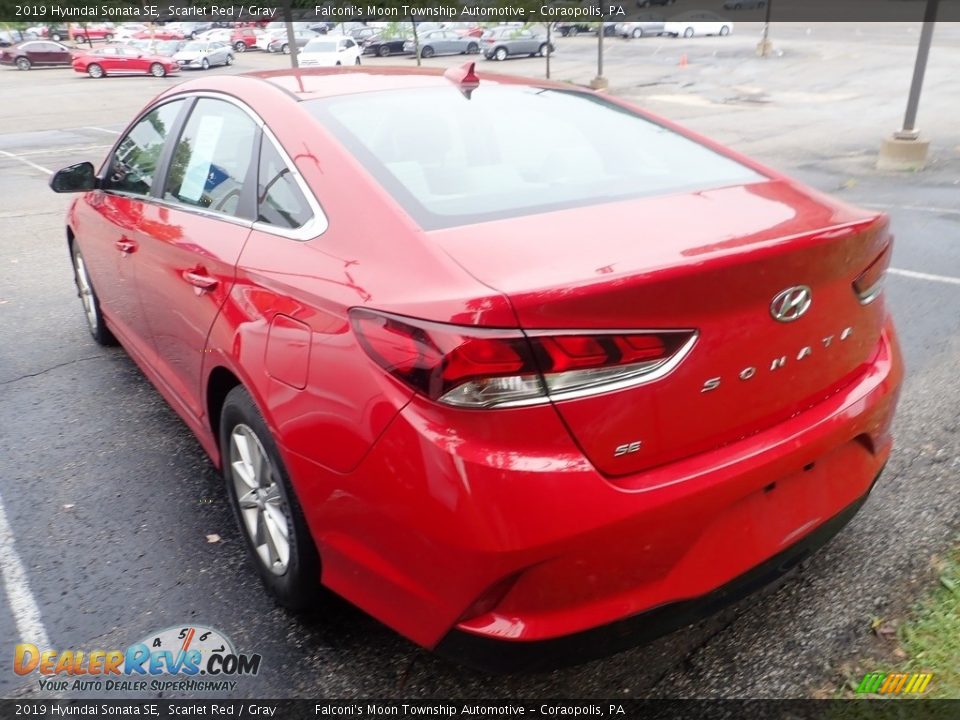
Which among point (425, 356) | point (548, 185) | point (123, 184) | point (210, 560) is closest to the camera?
point (425, 356)

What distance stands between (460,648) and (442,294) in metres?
0.82

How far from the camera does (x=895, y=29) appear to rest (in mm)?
45625

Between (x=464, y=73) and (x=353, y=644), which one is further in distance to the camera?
(x=464, y=73)

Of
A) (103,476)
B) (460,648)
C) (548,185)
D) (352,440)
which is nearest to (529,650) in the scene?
(460,648)

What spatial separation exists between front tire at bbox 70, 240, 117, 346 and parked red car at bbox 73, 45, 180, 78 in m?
36.8

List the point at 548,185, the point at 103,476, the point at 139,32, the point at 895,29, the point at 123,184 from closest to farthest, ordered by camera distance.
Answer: the point at 548,185 < the point at 103,476 < the point at 123,184 < the point at 895,29 < the point at 139,32

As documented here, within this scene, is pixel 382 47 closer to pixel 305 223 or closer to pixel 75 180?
pixel 75 180

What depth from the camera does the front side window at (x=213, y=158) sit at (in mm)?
2861

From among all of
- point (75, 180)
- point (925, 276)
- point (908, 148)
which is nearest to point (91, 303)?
point (75, 180)

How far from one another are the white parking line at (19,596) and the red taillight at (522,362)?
68.0 inches

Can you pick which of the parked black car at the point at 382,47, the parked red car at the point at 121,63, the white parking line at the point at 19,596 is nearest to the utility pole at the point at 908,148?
the white parking line at the point at 19,596

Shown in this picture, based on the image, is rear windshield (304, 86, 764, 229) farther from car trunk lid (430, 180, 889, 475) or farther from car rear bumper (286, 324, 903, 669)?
car rear bumper (286, 324, 903, 669)

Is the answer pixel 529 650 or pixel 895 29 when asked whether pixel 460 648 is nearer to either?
pixel 529 650

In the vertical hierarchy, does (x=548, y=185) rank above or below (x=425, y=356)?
above
